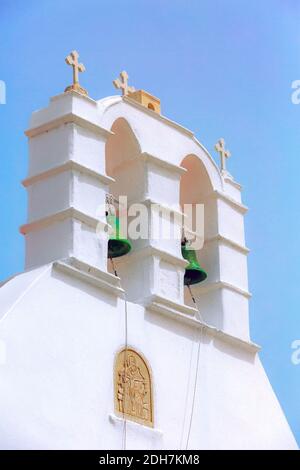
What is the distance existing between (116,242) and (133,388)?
174 centimetres

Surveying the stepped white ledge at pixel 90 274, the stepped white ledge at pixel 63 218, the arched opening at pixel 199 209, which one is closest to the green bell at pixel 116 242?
the stepped white ledge at pixel 63 218

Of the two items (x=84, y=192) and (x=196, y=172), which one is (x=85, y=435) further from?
(x=196, y=172)

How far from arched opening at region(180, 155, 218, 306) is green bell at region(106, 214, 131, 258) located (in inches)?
45.7

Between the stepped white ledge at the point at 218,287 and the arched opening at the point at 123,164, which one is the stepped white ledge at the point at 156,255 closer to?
the arched opening at the point at 123,164

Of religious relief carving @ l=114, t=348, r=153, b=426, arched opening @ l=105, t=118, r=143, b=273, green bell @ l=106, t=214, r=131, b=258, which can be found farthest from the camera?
arched opening @ l=105, t=118, r=143, b=273

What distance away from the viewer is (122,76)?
698 inches

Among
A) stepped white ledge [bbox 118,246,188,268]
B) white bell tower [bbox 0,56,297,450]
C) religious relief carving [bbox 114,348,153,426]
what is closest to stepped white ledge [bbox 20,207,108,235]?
white bell tower [bbox 0,56,297,450]

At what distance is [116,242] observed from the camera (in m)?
16.9

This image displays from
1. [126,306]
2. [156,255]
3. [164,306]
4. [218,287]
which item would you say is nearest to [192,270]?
[218,287]

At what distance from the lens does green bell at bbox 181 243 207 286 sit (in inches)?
696

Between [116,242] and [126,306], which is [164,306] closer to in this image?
[126,306]

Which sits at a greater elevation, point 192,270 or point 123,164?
point 123,164

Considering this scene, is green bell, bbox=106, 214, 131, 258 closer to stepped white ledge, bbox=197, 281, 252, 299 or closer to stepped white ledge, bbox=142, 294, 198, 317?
stepped white ledge, bbox=142, 294, 198, 317

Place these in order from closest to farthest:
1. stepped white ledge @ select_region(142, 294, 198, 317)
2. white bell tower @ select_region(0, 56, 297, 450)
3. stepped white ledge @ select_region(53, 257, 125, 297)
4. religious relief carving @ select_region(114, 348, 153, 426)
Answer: white bell tower @ select_region(0, 56, 297, 450) < stepped white ledge @ select_region(53, 257, 125, 297) < religious relief carving @ select_region(114, 348, 153, 426) < stepped white ledge @ select_region(142, 294, 198, 317)
